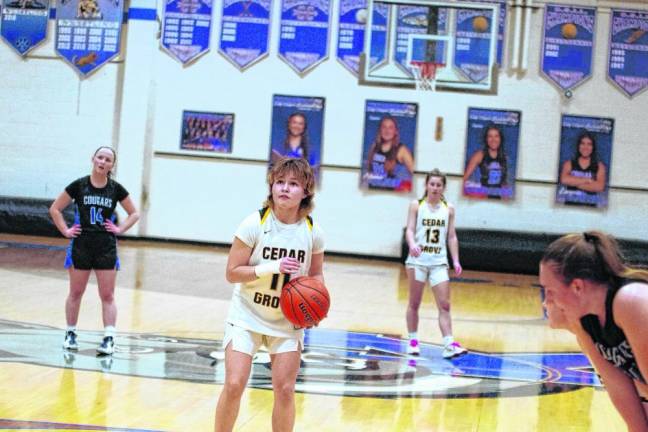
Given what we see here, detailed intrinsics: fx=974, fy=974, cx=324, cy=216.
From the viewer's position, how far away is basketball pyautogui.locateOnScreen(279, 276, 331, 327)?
14.9 feet

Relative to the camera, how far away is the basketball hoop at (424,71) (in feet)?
56.7

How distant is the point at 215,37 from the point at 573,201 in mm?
7415

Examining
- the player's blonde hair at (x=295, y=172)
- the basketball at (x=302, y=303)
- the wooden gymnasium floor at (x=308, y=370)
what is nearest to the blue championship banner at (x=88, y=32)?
the wooden gymnasium floor at (x=308, y=370)

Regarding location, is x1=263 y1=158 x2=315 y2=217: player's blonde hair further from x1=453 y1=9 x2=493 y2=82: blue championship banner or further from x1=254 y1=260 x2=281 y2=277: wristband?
x1=453 y1=9 x2=493 y2=82: blue championship banner

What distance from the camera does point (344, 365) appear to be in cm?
782

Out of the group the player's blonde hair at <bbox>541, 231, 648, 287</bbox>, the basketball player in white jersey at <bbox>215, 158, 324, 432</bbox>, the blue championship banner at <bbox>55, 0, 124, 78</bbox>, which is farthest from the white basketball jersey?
the blue championship banner at <bbox>55, 0, 124, 78</bbox>

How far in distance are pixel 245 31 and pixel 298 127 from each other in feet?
6.87

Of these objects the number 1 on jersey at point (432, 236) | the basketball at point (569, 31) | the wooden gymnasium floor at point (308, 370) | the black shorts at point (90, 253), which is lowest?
the wooden gymnasium floor at point (308, 370)

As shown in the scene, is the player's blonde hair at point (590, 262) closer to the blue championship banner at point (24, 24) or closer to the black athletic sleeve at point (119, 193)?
the black athletic sleeve at point (119, 193)

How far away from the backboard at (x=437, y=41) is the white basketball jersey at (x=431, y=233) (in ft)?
27.9

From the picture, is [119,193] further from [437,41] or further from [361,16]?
[361,16]

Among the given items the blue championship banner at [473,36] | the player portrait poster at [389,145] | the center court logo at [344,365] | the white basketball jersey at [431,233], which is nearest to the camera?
the center court logo at [344,365]

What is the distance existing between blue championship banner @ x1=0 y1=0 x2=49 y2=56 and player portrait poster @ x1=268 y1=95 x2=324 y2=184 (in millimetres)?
4786

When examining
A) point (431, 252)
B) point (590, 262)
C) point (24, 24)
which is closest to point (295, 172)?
point (590, 262)
